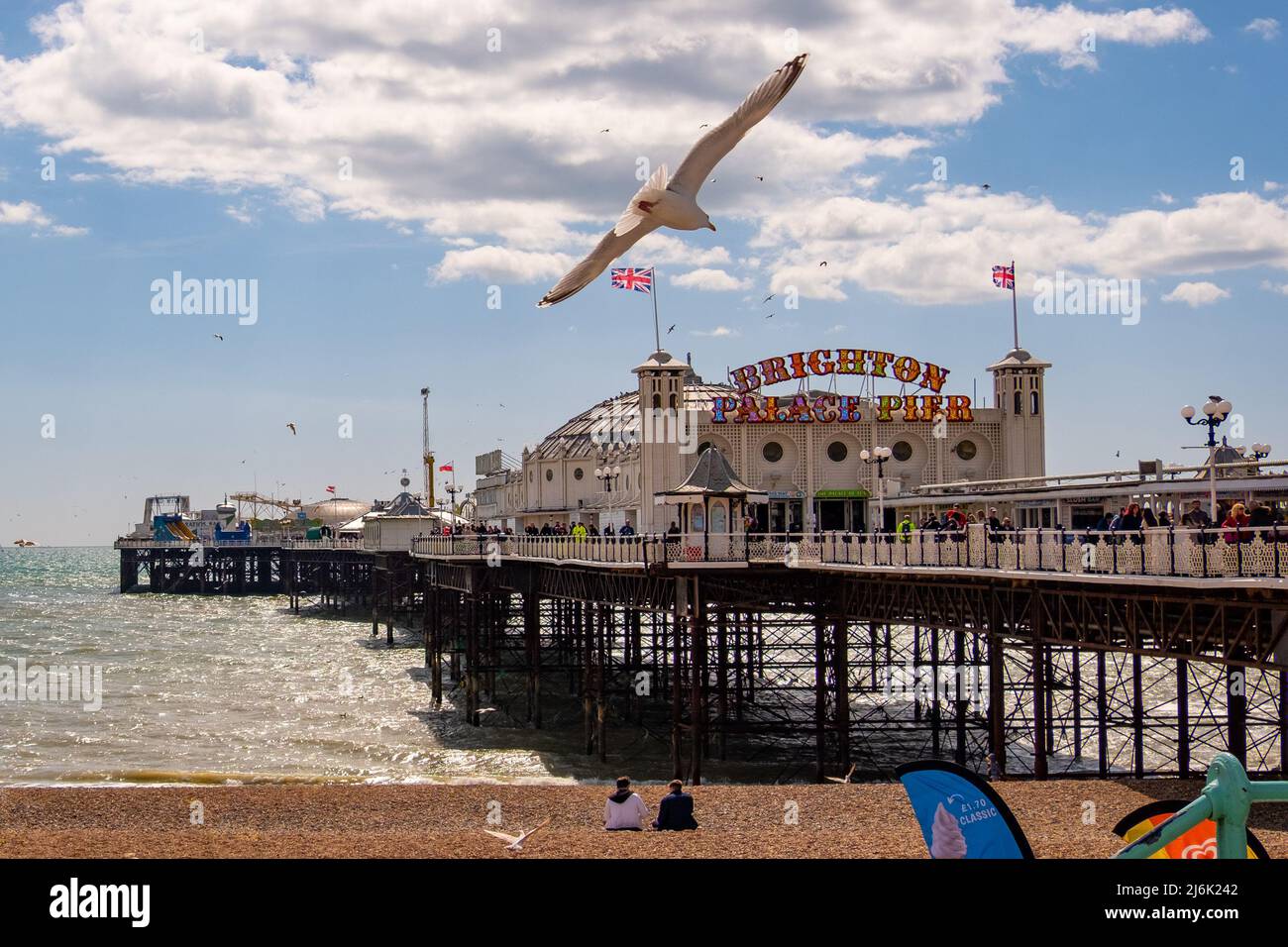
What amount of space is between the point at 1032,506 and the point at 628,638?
20557mm

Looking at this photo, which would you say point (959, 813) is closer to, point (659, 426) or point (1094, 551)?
point (1094, 551)

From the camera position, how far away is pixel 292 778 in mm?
36125

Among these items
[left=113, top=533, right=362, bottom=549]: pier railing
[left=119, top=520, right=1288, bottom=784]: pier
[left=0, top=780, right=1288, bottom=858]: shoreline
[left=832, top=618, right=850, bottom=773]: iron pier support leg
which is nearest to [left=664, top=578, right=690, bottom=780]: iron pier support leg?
[left=119, top=520, right=1288, bottom=784]: pier

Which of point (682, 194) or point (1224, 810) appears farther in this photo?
point (682, 194)

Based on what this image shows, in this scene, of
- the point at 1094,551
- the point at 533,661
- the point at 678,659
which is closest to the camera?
the point at 1094,551

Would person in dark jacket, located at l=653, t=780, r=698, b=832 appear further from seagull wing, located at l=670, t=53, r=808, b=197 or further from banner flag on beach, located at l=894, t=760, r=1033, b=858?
banner flag on beach, located at l=894, t=760, r=1033, b=858

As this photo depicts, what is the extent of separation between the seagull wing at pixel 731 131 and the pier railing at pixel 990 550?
371 inches

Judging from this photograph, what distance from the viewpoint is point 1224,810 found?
5645mm

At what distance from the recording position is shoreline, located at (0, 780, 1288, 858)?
17875 millimetres

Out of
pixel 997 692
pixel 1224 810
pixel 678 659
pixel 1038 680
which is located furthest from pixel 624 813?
pixel 678 659

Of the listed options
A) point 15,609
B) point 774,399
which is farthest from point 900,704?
point 15,609

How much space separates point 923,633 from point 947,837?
62329 mm

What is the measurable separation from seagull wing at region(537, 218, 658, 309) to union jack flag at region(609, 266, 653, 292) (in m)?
36.1
